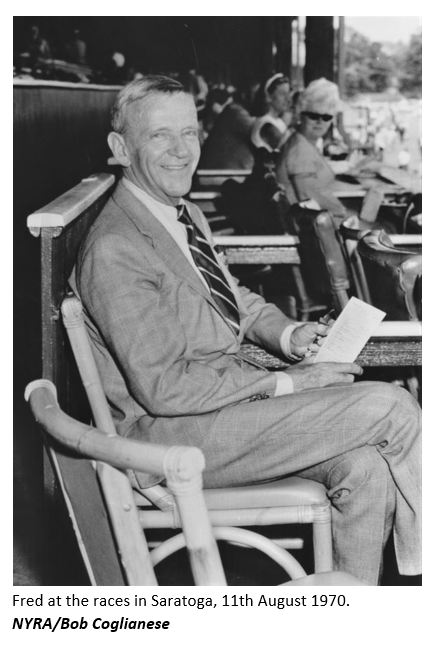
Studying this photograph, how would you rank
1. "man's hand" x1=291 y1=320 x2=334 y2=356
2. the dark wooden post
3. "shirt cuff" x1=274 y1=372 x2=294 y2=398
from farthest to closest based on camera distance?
the dark wooden post
"man's hand" x1=291 y1=320 x2=334 y2=356
"shirt cuff" x1=274 y1=372 x2=294 y2=398

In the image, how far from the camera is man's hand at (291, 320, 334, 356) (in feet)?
6.19

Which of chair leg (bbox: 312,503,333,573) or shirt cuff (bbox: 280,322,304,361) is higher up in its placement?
shirt cuff (bbox: 280,322,304,361)

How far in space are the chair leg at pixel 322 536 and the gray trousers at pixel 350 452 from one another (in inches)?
1.1

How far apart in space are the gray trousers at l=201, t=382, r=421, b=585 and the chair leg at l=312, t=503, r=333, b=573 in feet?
0.09

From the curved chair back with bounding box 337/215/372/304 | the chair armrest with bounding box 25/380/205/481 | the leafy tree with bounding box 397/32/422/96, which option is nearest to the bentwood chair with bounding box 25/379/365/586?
the chair armrest with bounding box 25/380/205/481

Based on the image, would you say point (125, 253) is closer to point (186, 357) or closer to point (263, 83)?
point (186, 357)

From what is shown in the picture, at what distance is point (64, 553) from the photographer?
1.84 metres

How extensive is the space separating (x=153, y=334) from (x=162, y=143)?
1.59ft

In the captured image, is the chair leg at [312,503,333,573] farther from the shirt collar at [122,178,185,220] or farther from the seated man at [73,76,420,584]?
the shirt collar at [122,178,185,220]

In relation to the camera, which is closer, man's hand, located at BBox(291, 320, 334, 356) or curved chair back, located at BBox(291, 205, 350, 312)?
man's hand, located at BBox(291, 320, 334, 356)

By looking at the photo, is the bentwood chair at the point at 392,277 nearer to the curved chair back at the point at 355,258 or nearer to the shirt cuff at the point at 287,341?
the curved chair back at the point at 355,258

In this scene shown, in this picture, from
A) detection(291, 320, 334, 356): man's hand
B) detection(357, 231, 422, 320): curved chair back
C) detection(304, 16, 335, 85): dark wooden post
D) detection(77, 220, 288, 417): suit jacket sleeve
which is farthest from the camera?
detection(304, 16, 335, 85): dark wooden post

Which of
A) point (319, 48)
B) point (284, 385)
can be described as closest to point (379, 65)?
point (319, 48)

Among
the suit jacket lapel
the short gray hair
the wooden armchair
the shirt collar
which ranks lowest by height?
the wooden armchair
